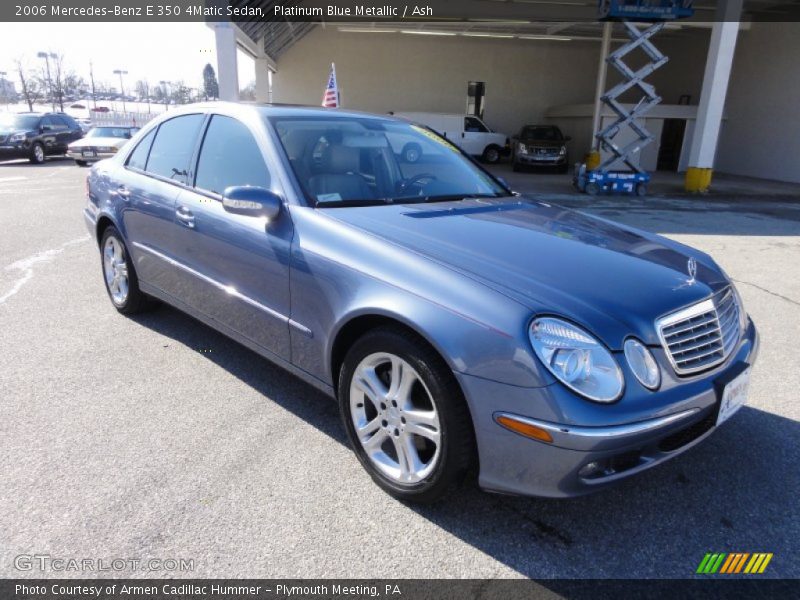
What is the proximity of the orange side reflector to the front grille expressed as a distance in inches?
23.4

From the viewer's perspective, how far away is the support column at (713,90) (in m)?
13.8

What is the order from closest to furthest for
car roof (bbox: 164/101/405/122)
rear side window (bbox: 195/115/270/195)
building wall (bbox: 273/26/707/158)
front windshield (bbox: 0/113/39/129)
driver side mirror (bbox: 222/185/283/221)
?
driver side mirror (bbox: 222/185/283/221) → rear side window (bbox: 195/115/270/195) → car roof (bbox: 164/101/405/122) → front windshield (bbox: 0/113/39/129) → building wall (bbox: 273/26/707/158)

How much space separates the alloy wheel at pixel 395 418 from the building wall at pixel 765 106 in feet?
67.1

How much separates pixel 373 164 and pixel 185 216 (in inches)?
46.4

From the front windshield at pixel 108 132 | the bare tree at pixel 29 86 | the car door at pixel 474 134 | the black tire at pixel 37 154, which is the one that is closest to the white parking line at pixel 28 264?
the front windshield at pixel 108 132

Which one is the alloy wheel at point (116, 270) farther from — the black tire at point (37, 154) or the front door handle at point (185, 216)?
the black tire at point (37, 154)

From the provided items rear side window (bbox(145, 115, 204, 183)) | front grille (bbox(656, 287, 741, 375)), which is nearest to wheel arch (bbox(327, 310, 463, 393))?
front grille (bbox(656, 287, 741, 375))

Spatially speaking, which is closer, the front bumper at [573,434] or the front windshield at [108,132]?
the front bumper at [573,434]

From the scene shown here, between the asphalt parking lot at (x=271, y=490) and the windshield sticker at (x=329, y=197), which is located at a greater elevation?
the windshield sticker at (x=329, y=197)

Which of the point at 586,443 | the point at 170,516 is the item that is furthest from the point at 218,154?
the point at 586,443

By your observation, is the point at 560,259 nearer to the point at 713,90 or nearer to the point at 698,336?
the point at 698,336

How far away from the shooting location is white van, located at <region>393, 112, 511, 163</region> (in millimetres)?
22625

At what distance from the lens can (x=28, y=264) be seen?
19.7 feet

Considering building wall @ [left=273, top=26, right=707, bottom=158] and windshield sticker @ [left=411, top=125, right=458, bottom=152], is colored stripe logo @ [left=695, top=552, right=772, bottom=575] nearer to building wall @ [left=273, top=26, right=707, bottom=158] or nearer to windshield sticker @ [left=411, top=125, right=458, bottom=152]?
windshield sticker @ [left=411, top=125, right=458, bottom=152]
